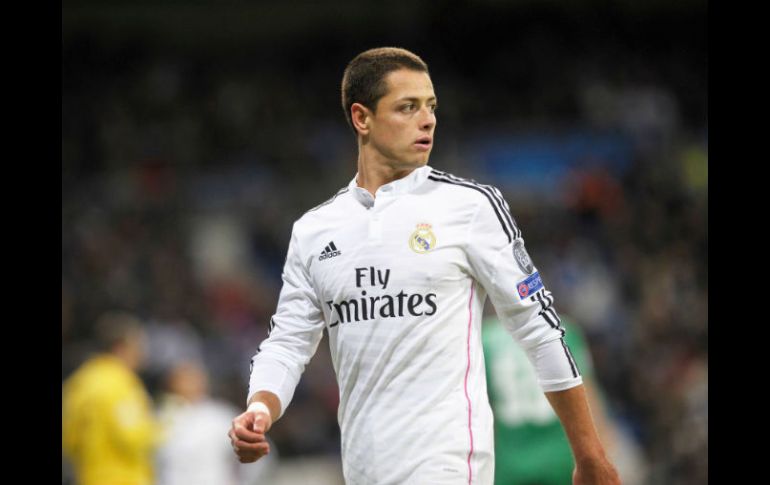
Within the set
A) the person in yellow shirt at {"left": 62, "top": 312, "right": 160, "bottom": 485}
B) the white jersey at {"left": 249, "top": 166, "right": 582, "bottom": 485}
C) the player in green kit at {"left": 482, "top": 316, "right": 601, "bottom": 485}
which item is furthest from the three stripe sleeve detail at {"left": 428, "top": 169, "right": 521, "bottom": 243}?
the person in yellow shirt at {"left": 62, "top": 312, "right": 160, "bottom": 485}

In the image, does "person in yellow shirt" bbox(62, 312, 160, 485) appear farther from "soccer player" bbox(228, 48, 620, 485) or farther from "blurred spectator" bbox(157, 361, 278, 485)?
"soccer player" bbox(228, 48, 620, 485)

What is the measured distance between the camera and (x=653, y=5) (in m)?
19.5

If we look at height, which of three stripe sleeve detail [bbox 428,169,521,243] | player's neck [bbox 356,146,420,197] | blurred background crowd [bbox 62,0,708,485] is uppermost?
blurred background crowd [bbox 62,0,708,485]

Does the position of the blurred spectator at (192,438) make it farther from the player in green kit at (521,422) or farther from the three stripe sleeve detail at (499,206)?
the three stripe sleeve detail at (499,206)

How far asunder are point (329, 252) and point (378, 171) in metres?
0.35

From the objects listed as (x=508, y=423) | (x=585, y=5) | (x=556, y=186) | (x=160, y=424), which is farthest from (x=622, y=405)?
(x=585, y=5)

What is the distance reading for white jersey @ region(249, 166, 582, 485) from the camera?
382 centimetres

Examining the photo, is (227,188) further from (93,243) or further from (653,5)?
(653,5)

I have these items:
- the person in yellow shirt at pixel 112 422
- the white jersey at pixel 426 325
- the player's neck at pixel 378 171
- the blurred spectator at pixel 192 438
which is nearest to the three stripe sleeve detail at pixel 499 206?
the white jersey at pixel 426 325

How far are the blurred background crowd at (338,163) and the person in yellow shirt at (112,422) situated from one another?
3.65 metres

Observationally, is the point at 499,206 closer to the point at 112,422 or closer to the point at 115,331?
the point at 112,422

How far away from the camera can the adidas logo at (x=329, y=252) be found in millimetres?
4080

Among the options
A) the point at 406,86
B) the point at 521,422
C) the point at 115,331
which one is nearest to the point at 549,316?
the point at 406,86

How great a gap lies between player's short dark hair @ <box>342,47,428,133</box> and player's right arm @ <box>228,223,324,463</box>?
0.56 meters
